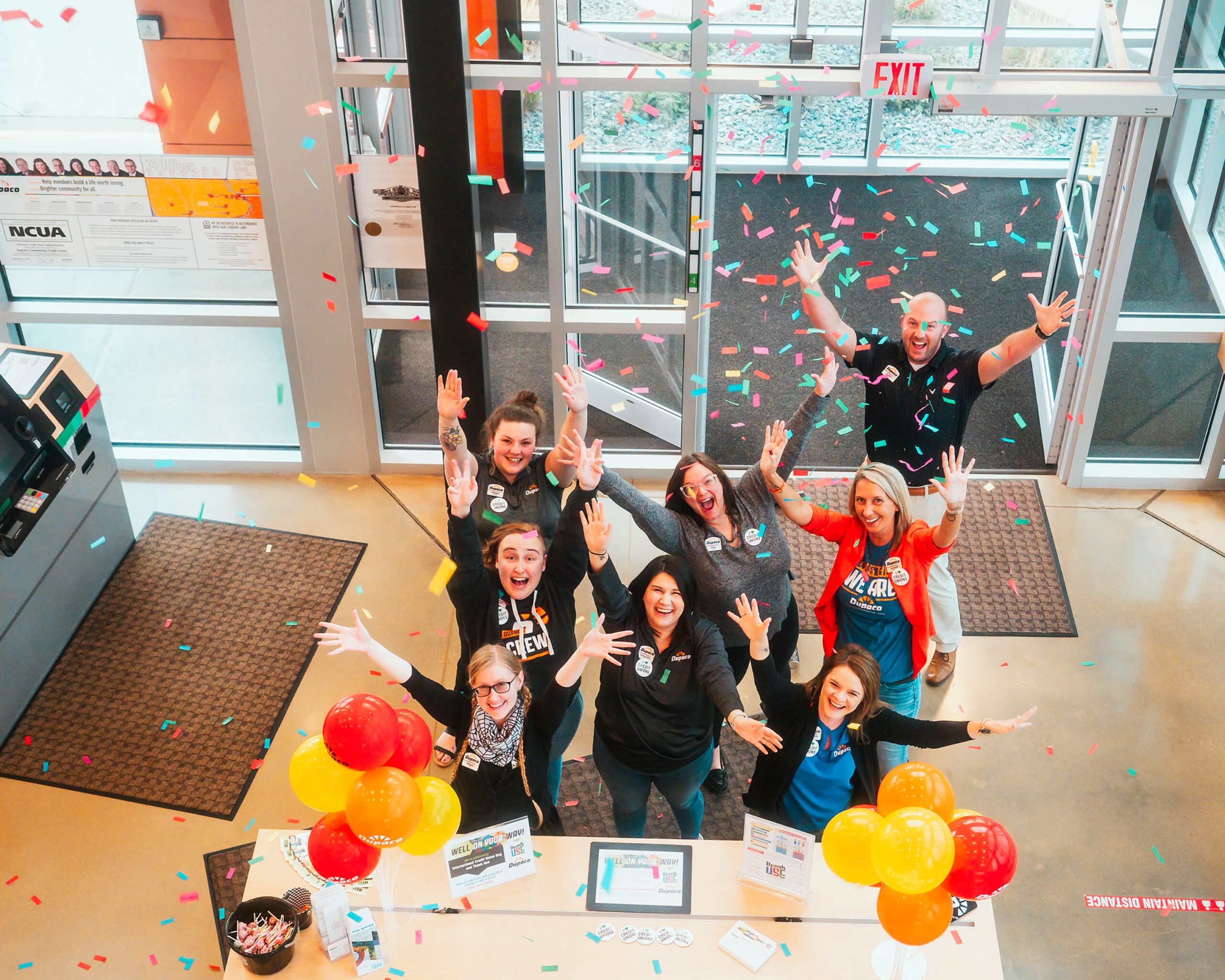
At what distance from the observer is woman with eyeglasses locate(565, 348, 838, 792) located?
12.3 feet

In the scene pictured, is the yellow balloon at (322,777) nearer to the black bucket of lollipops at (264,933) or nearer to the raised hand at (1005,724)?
the black bucket of lollipops at (264,933)

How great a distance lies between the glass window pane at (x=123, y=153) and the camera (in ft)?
16.8

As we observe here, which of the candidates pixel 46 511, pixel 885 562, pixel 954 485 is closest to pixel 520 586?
pixel 885 562

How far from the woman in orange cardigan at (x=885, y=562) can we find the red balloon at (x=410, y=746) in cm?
145

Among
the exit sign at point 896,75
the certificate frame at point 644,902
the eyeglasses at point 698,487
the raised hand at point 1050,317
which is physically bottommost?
the certificate frame at point 644,902

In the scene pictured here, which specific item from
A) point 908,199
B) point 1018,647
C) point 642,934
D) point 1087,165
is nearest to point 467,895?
point 642,934

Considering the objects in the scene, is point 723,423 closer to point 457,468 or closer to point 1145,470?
point 1145,470

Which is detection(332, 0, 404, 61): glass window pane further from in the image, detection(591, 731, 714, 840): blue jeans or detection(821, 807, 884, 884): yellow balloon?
detection(821, 807, 884, 884): yellow balloon

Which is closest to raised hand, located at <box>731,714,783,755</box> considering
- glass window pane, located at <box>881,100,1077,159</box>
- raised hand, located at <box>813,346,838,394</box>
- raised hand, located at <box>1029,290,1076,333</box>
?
raised hand, located at <box>813,346,838,394</box>

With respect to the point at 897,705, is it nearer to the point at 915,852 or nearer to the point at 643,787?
the point at 643,787

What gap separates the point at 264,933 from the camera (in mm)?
2873

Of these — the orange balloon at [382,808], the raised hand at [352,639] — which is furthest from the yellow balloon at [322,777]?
the raised hand at [352,639]

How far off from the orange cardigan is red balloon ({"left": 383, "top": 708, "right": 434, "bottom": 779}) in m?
1.58

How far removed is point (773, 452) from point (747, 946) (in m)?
1.60
